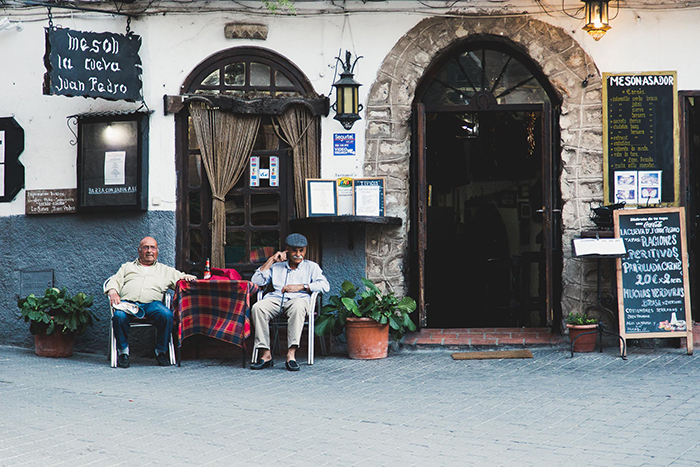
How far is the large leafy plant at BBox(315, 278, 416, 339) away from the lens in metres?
7.97

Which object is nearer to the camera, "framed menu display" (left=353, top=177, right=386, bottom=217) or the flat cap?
the flat cap

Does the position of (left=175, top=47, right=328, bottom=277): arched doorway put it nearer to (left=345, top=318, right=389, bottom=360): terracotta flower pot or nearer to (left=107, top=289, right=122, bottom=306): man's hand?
(left=107, top=289, right=122, bottom=306): man's hand

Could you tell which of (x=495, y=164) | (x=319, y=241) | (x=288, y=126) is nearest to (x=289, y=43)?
(x=288, y=126)

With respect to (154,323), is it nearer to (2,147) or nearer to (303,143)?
(303,143)

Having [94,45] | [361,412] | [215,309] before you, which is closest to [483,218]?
[215,309]

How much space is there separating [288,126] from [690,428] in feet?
16.3

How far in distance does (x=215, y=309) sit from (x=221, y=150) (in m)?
1.73

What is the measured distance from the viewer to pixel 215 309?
786cm

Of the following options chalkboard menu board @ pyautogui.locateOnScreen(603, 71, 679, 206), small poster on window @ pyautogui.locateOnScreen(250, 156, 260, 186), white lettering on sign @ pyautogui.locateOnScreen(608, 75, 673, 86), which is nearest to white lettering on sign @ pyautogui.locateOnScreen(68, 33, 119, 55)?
→ small poster on window @ pyautogui.locateOnScreen(250, 156, 260, 186)

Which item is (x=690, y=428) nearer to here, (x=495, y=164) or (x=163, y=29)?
(x=163, y=29)

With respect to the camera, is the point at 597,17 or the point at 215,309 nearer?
the point at 215,309

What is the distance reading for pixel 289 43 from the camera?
864 centimetres

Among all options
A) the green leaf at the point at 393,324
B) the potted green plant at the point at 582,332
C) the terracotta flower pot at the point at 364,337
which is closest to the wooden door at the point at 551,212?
the potted green plant at the point at 582,332

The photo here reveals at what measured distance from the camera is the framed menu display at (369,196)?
841cm
